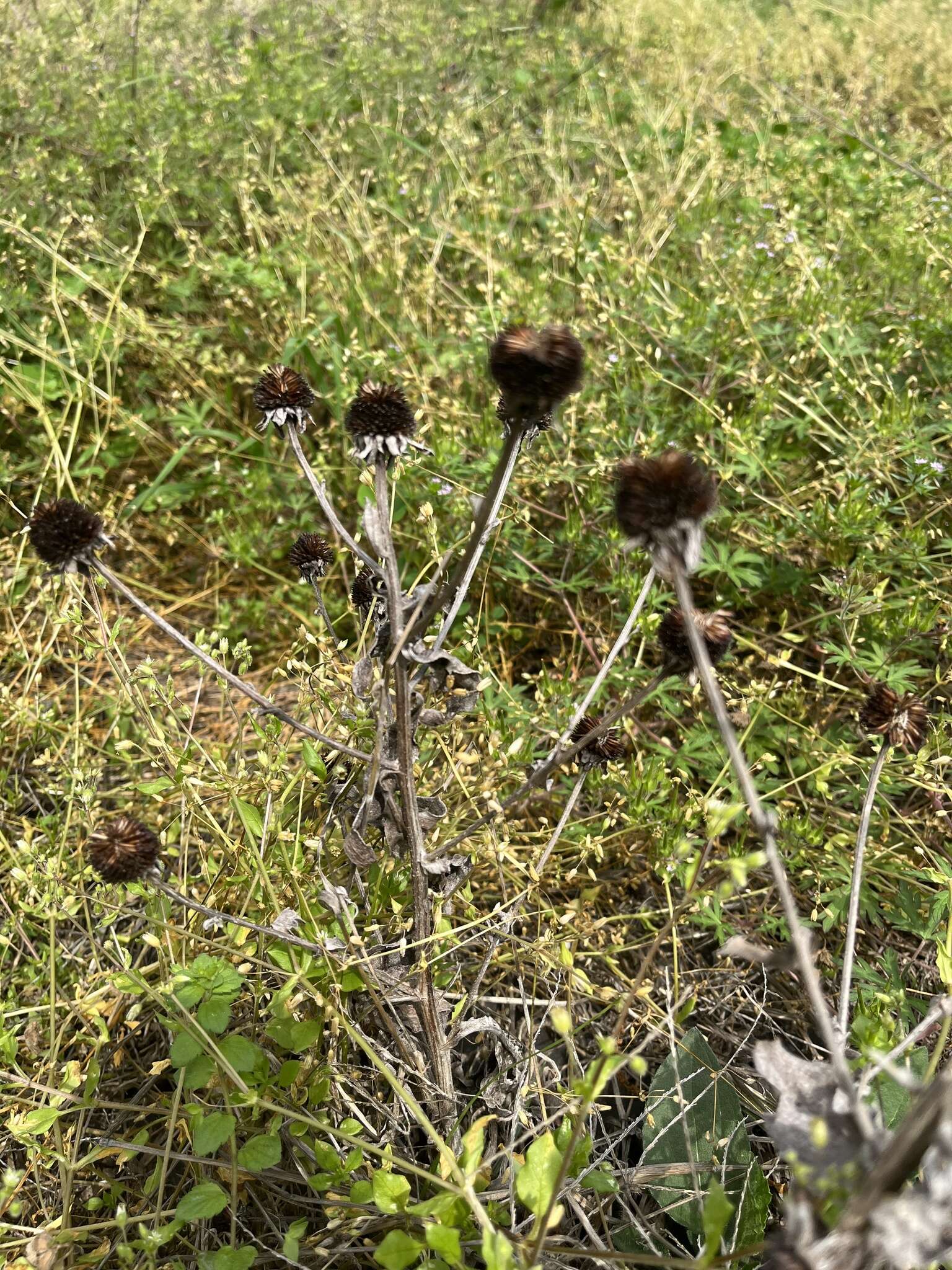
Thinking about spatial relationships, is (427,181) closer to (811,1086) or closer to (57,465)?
(57,465)

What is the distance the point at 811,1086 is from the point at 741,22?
718 cm

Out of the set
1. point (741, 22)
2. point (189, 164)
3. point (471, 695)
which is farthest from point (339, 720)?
point (741, 22)

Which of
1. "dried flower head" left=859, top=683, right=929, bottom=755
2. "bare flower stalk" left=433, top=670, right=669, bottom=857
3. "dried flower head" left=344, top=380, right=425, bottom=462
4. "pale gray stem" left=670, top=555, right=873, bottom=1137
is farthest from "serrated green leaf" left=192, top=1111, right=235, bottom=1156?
"dried flower head" left=859, top=683, right=929, bottom=755

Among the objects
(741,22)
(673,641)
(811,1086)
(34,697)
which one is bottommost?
(34,697)

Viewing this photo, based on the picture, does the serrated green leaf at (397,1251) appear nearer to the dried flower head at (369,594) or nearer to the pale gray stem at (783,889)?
the pale gray stem at (783,889)

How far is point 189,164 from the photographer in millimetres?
3750

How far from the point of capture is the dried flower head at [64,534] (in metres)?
1.28

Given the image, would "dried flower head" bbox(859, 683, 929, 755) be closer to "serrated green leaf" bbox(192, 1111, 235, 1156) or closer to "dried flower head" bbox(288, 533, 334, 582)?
"dried flower head" bbox(288, 533, 334, 582)

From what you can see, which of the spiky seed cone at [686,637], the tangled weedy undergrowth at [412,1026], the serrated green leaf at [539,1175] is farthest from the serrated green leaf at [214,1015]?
the spiky seed cone at [686,637]

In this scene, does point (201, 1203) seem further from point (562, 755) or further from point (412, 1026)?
point (562, 755)

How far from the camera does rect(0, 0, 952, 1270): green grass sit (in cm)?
159

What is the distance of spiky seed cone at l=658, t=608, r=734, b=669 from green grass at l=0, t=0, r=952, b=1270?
34 cm

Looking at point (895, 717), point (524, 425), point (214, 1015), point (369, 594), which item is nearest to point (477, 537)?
point (524, 425)

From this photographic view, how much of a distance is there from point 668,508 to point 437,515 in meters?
1.68
